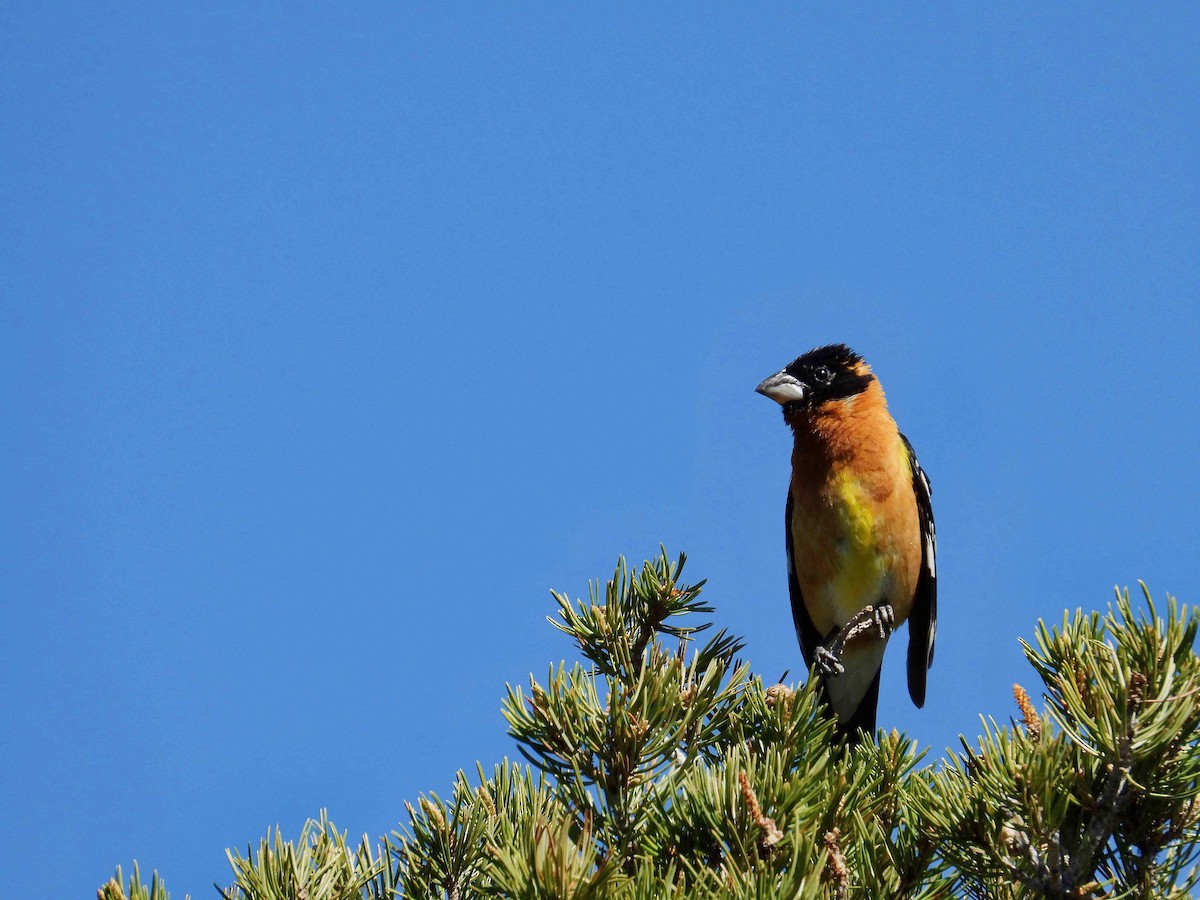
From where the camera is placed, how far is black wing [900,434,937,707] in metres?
6.81

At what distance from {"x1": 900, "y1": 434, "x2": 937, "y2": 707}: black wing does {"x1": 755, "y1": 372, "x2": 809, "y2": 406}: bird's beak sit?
748 mm

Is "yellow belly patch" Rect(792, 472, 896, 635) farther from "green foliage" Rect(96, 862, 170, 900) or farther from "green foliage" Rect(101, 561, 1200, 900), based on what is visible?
"green foliage" Rect(96, 862, 170, 900)

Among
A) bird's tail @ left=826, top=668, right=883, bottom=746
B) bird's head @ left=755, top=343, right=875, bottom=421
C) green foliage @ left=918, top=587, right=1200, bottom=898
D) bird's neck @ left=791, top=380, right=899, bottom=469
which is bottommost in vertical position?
green foliage @ left=918, top=587, right=1200, bottom=898

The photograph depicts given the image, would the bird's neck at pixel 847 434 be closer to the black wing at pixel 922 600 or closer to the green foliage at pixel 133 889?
the black wing at pixel 922 600

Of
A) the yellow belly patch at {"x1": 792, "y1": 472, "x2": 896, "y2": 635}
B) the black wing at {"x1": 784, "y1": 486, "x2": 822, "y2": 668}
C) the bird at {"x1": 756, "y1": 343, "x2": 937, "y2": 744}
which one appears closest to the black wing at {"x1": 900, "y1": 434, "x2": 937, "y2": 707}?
the bird at {"x1": 756, "y1": 343, "x2": 937, "y2": 744}

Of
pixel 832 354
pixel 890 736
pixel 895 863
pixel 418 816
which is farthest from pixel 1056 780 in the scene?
pixel 832 354

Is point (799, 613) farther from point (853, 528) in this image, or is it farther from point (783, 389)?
point (783, 389)

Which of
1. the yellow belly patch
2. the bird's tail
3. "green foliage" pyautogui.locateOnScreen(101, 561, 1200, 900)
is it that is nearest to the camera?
"green foliage" pyautogui.locateOnScreen(101, 561, 1200, 900)

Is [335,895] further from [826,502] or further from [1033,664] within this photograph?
[826,502]

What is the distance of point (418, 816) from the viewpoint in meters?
2.64

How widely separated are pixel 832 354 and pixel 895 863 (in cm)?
497

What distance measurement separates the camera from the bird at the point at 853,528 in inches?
254

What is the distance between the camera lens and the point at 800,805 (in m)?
2.28

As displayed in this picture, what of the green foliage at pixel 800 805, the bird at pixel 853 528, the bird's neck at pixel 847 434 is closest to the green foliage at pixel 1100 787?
the green foliage at pixel 800 805
